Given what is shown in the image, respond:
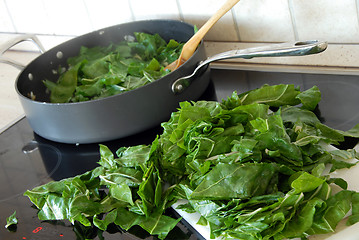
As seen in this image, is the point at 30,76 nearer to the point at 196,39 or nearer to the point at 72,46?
the point at 72,46

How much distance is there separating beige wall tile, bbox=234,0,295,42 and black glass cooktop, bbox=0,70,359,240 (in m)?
0.09

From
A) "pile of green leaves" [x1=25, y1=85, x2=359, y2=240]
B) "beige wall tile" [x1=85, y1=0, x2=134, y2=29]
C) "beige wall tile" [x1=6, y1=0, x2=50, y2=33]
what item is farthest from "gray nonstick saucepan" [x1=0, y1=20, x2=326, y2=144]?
"beige wall tile" [x1=6, y1=0, x2=50, y2=33]

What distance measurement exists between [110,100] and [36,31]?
2.81ft

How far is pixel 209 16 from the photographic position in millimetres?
1247

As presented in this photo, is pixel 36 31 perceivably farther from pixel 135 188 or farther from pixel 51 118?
pixel 135 188

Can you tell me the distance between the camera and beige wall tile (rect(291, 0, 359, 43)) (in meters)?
1.04

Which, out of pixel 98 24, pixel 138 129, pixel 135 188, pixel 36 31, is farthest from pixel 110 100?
pixel 36 31

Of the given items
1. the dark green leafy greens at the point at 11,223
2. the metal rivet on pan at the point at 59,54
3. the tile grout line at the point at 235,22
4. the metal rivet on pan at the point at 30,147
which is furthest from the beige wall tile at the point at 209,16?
the dark green leafy greens at the point at 11,223

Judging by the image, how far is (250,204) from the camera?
0.69 meters

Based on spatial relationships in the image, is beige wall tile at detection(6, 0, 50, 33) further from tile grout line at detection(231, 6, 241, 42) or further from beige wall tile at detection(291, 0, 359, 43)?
beige wall tile at detection(291, 0, 359, 43)

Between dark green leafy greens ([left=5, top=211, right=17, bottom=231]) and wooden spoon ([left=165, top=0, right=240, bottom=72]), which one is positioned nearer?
dark green leafy greens ([left=5, top=211, right=17, bottom=231])

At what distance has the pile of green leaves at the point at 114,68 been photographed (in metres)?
1.12

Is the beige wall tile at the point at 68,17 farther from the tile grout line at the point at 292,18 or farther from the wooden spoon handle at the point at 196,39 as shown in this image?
the tile grout line at the point at 292,18

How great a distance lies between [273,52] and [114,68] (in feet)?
1.41
